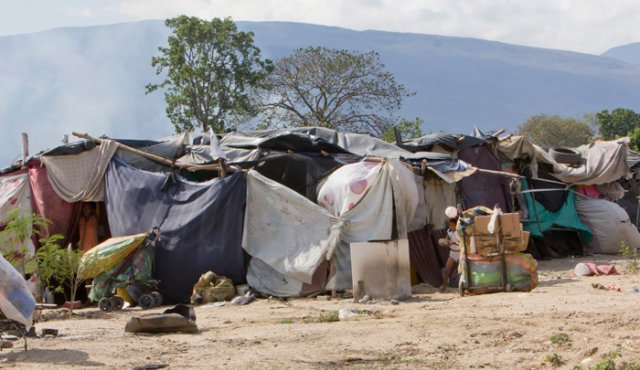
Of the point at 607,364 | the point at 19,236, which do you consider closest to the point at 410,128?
the point at 19,236

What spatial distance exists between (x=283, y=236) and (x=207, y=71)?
1940 centimetres

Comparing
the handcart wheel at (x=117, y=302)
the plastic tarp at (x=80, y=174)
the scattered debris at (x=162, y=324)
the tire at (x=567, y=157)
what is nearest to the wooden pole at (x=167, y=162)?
the plastic tarp at (x=80, y=174)

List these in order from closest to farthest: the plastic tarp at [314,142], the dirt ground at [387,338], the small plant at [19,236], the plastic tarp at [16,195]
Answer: the dirt ground at [387,338] < the small plant at [19,236] < the plastic tarp at [314,142] < the plastic tarp at [16,195]

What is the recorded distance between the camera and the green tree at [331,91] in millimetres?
33375

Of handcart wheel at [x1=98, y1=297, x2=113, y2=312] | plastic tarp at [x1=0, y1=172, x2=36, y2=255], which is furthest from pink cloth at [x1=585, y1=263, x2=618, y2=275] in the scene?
plastic tarp at [x1=0, y1=172, x2=36, y2=255]

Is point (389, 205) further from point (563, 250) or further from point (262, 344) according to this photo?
point (563, 250)

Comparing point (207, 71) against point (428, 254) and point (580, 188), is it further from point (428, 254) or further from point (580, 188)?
→ point (428, 254)

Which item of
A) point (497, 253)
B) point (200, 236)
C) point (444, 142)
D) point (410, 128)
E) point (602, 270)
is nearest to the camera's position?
point (497, 253)

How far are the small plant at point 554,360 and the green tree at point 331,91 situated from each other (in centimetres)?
2610

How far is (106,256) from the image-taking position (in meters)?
12.7

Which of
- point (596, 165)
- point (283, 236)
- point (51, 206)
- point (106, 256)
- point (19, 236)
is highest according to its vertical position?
point (596, 165)

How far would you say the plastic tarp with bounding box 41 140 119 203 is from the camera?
14.7m

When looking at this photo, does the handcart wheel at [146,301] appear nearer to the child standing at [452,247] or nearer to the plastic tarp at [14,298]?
the child standing at [452,247]

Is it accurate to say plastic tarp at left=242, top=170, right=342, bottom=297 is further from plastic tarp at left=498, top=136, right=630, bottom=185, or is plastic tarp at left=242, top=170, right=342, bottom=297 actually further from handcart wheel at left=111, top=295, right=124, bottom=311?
plastic tarp at left=498, top=136, right=630, bottom=185
